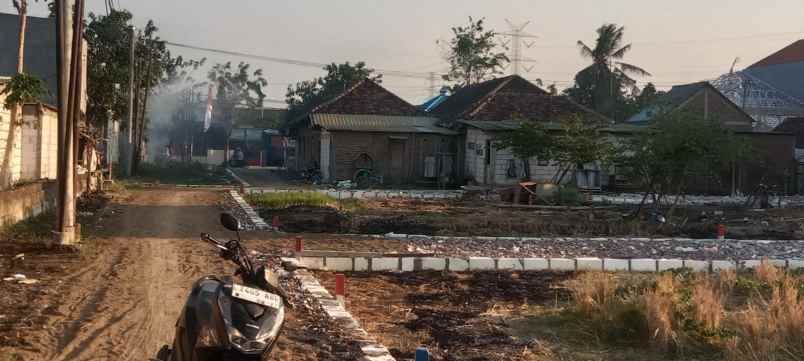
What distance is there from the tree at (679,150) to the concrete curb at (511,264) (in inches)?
272

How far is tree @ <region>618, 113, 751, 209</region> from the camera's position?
18312mm

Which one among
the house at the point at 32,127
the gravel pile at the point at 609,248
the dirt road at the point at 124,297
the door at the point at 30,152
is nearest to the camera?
the dirt road at the point at 124,297

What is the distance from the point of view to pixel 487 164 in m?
30.0

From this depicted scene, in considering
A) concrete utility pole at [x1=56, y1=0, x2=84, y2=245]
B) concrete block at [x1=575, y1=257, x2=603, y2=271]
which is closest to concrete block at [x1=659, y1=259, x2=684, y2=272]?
concrete block at [x1=575, y1=257, x2=603, y2=271]

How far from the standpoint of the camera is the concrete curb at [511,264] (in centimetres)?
1054

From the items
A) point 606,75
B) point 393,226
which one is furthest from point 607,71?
point 393,226

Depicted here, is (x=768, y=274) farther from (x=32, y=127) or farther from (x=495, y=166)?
(x=495, y=166)

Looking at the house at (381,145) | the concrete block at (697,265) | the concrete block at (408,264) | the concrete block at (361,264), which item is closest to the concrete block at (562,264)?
the concrete block at (697,265)

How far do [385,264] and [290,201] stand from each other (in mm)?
9711

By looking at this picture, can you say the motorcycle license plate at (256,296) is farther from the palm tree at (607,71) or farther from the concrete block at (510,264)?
the palm tree at (607,71)

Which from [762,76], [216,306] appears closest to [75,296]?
[216,306]

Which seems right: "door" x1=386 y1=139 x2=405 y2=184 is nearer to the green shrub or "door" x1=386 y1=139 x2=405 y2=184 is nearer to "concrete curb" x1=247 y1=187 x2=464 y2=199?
"concrete curb" x1=247 y1=187 x2=464 y2=199

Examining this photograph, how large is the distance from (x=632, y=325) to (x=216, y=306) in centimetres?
435

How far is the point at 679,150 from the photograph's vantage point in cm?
1838
